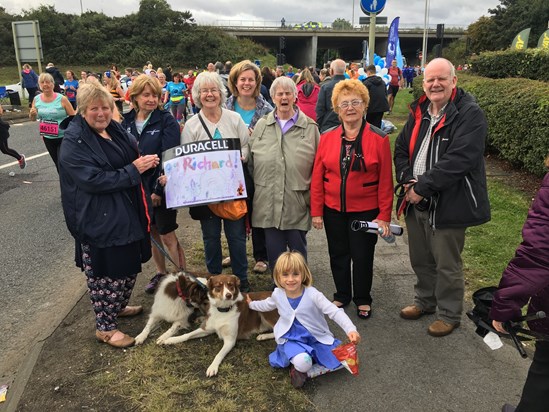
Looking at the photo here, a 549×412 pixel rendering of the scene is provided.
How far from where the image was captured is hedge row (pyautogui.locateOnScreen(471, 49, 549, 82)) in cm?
1136

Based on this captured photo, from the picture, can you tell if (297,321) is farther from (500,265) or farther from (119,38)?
(119,38)

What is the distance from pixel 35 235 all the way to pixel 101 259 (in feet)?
11.5

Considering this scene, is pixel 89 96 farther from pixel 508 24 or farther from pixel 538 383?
pixel 508 24

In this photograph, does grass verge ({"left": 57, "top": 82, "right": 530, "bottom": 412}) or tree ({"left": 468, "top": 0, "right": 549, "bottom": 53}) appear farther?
tree ({"left": 468, "top": 0, "right": 549, "bottom": 53})

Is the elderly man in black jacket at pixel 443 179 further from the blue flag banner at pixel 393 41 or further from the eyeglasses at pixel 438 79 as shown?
the blue flag banner at pixel 393 41

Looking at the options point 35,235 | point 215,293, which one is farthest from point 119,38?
point 215,293

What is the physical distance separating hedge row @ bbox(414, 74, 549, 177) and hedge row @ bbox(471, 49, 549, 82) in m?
2.79

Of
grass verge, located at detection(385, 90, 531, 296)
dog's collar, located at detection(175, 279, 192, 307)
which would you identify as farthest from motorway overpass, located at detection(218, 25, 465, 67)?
dog's collar, located at detection(175, 279, 192, 307)

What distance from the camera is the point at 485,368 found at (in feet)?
10.3

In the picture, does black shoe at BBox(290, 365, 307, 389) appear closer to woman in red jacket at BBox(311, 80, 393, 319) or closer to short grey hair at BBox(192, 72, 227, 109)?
woman in red jacket at BBox(311, 80, 393, 319)

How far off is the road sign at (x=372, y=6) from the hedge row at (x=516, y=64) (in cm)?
485

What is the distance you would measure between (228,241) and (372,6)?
8.24m

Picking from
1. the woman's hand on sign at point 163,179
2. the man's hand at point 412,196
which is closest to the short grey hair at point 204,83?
the woman's hand on sign at point 163,179

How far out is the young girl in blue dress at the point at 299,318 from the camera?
3.07 meters
